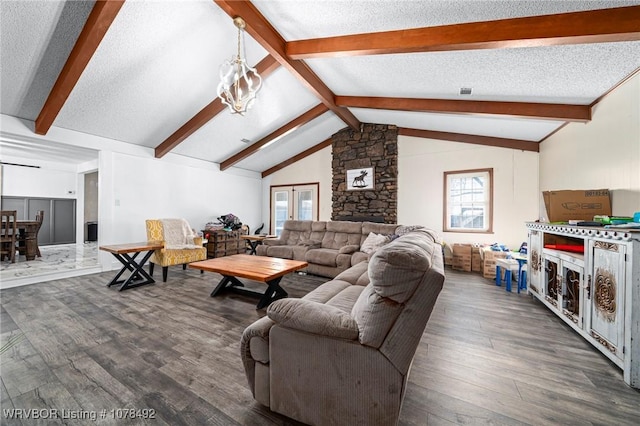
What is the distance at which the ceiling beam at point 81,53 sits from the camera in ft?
7.72

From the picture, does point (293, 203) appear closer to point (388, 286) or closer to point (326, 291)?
point (326, 291)

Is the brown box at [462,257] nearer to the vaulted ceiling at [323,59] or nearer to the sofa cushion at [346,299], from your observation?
the vaulted ceiling at [323,59]

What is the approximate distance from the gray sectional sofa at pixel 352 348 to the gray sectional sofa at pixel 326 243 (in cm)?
265

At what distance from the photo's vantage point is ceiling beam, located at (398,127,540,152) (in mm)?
4516

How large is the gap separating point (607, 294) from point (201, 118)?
5.59m

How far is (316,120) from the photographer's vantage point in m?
5.76

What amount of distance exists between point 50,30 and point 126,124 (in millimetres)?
1905

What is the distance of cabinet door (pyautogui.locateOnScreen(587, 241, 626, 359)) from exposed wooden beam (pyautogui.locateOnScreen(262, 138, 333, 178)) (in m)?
5.77

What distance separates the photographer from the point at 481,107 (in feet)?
11.6

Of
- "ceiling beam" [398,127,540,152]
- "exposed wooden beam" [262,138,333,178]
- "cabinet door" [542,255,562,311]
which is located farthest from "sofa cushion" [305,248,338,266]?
"exposed wooden beam" [262,138,333,178]

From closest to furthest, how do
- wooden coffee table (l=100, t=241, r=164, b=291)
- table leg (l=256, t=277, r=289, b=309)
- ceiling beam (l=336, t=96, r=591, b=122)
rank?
table leg (l=256, t=277, r=289, b=309) < ceiling beam (l=336, t=96, r=591, b=122) < wooden coffee table (l=100, t=241, r=164, b=291)

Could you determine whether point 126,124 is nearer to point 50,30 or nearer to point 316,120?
point 50,30

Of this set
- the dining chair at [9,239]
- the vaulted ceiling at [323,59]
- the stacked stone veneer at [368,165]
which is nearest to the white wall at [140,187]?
the vaulted ceiling at [323,59]

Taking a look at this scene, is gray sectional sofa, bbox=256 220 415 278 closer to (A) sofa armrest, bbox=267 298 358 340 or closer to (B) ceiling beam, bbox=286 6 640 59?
(B) ceiling beam, bbox=286 6 640 59
